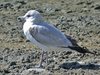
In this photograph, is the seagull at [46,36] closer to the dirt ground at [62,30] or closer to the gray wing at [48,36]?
the gray wing at [48,36]

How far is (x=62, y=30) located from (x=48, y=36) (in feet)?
11.1

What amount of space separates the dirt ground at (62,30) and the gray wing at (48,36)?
19.0 inches

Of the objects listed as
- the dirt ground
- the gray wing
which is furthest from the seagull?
the dirt ground

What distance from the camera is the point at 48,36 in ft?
36.3

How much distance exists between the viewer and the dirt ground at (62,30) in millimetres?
11156

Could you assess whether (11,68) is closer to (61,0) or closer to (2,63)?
(2,63)

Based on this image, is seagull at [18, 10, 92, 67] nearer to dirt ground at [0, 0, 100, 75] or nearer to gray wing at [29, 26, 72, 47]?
gray wing at [29, 26, 72, 47]

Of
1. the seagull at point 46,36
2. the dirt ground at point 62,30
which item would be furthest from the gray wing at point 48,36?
the dirt ground at point 62,30

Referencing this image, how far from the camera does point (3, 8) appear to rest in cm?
1648

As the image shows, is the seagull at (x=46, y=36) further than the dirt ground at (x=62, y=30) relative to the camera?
No

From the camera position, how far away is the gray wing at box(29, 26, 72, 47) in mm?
10984

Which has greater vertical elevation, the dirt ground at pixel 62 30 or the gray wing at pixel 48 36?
the gray wing at pixel 48 36

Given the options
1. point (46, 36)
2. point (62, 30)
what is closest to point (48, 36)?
point (46, 36)

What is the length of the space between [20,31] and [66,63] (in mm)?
3094
